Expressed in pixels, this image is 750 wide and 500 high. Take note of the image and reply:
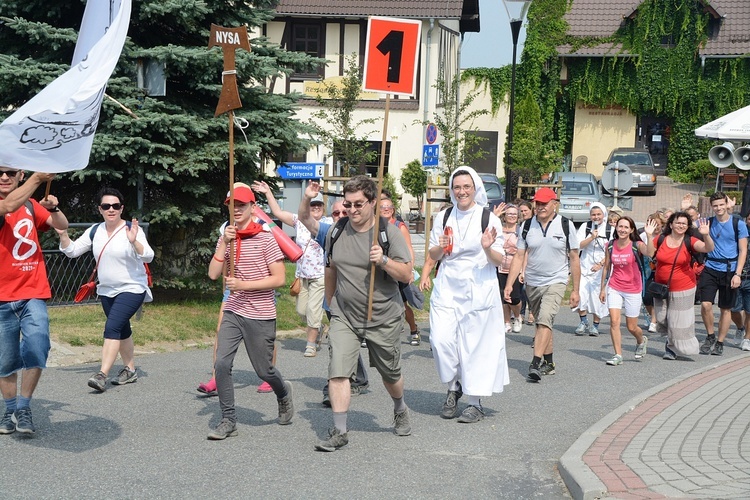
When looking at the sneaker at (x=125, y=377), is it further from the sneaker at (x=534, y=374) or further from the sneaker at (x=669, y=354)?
the sneaker at (x=669, y=354)

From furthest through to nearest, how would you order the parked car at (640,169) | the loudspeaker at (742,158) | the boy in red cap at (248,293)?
the parked car at (640,169), the loudspeaker at (742,158), the boy in red cap at (248,293)

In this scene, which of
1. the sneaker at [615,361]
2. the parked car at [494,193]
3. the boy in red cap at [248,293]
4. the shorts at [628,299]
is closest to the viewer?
the boy in red cap at [248,293]

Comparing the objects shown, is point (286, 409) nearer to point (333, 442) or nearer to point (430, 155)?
point (333, 442)

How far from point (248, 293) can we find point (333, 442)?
49.9 inches

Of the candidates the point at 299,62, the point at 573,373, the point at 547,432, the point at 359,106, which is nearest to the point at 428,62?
the point at 359,106

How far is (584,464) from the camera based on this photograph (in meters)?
6.81

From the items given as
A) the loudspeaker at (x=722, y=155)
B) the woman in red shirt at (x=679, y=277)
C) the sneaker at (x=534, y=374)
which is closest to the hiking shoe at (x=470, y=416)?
the sneaker at (x=534, y=374)

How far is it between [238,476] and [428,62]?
33795 mm

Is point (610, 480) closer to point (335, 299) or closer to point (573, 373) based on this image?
point (335, 299)

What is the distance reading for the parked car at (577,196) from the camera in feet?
108

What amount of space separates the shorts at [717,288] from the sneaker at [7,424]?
901 centimetres

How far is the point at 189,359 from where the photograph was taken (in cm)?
1143

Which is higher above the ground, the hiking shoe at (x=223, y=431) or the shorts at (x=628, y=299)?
the shorts at (x=628, y=299)

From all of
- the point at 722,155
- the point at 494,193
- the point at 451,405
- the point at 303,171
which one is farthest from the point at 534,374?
the point at 494,193
